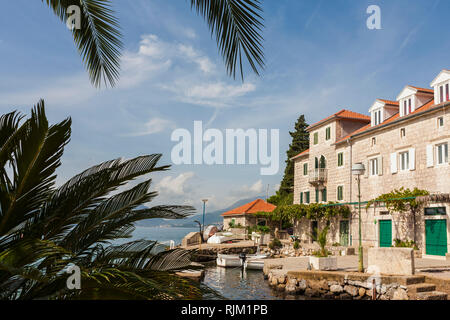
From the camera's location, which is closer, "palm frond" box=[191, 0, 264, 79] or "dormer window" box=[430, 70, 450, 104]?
"palm frond" box=[191, 0, 264, 79]

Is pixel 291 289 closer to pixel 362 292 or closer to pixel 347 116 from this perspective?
pixel 362 292

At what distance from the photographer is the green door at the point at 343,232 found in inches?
1094

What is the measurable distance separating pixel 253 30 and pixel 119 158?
2280 millimetres

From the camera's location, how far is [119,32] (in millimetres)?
5984

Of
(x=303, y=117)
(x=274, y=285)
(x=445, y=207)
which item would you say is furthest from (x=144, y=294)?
(x=303, y=117)

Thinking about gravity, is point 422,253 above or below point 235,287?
above

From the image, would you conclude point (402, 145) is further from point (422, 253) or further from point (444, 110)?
point (422, 253)

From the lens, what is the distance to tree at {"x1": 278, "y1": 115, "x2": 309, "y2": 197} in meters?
51.2

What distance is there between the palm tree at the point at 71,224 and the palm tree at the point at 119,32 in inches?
66.5

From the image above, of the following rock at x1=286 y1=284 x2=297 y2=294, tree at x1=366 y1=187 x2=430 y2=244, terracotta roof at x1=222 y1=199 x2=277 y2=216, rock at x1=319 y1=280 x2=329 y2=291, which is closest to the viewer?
rock at x1=319 y1=280 x2=329 y2=291

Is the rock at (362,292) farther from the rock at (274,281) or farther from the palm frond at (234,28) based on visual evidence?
the palm frond at (234,28)

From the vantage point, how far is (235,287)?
18812 millimetres

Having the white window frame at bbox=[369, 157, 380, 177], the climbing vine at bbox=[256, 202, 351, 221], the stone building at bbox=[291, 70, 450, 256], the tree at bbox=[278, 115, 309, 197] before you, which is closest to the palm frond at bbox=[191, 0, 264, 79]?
A: the stone building at bbox=[291, 70, 450, 256]

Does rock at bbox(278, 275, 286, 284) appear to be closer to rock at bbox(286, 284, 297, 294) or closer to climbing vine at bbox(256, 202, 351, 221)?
rock at bbox(286, 284, 297, 294)
